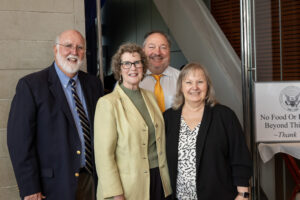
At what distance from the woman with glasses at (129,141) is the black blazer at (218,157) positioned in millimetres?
105

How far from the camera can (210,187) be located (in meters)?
2.20

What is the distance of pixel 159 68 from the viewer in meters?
2.90

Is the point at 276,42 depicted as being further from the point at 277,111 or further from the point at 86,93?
the point at 86,93

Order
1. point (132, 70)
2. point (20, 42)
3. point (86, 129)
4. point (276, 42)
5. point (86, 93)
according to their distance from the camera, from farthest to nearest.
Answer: point (276, 42) < point (20, 42) < point (86, 93) < point (86, 129) < point (132, 70)

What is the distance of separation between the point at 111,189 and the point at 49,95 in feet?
2.36

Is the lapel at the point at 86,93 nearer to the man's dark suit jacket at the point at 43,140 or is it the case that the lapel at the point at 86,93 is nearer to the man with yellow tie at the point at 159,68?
the man's dark suit jacket at the point at 43,140

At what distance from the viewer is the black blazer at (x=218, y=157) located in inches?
86.9

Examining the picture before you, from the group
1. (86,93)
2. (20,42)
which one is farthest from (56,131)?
(20,42)

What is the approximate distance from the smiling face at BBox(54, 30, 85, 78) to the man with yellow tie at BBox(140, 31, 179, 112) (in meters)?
0.68

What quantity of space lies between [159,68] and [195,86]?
2.16 ft

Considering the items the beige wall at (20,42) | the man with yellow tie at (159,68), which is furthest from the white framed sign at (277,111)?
the beige wall at (20,42)

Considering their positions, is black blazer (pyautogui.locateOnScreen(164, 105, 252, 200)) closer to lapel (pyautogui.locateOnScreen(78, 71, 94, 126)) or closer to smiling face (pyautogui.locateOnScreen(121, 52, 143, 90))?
smiling face (pyautogui.locateOnScreen(121, 52, 143, 90))

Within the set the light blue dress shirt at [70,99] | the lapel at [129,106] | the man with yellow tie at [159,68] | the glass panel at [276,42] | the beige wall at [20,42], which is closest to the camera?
the lapel at [129,106]

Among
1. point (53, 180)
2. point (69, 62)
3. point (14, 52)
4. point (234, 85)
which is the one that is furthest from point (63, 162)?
point (234, 85)
